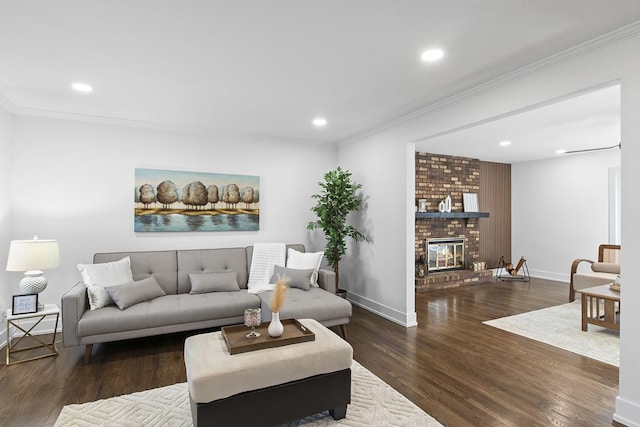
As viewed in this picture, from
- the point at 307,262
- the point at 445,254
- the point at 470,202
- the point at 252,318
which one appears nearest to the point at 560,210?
the point at 470,202

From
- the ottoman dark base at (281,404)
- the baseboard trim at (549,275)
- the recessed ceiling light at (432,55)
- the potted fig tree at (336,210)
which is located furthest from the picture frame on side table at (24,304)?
the baseboard trim at (549,275)

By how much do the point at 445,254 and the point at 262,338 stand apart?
17.4ft

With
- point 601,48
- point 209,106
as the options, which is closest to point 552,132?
point 601,48

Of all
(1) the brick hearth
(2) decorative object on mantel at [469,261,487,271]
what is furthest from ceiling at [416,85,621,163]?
(1) the brick hearth

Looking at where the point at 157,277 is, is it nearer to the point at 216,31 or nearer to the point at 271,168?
the point at 271,168

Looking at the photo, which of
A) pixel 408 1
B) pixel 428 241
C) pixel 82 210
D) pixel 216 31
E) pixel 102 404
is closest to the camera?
pixel 408 1

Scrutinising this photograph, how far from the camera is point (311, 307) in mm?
3426

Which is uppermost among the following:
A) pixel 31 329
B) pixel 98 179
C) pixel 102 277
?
pixel 98 179

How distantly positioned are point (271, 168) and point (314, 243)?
1.38 m

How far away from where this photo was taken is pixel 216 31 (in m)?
2.22

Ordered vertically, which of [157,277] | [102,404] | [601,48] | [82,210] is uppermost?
[601,48]

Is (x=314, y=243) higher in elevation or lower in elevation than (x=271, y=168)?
lower

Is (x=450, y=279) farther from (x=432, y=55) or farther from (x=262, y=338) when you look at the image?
(x=262, y=338)

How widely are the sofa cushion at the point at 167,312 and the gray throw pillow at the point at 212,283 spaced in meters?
0.08
